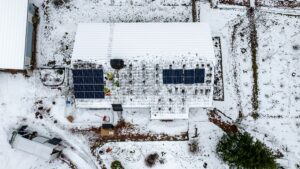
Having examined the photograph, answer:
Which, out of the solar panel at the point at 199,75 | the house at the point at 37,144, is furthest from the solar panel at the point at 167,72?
the house at the point at 37,144

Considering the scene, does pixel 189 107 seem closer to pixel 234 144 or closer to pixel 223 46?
pixel 234 144

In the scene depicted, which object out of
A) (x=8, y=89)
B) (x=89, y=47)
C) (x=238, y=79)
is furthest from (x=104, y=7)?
(x=238, y=79)

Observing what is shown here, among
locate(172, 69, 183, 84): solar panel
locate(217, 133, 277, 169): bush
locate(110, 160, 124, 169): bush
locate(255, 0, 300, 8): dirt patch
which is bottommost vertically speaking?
locate(110, 160, 124, 169): bush

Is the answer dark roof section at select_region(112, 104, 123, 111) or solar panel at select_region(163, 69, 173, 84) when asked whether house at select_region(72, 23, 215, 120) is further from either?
dark roof section at select_region(112, 104, 123, 111)

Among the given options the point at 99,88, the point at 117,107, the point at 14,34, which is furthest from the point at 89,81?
the point at 14,34

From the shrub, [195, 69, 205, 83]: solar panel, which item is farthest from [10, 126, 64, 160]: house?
[195, 69, 205, 83]: solar panel

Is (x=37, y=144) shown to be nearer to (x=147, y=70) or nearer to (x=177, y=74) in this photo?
(x=147, y=70)
